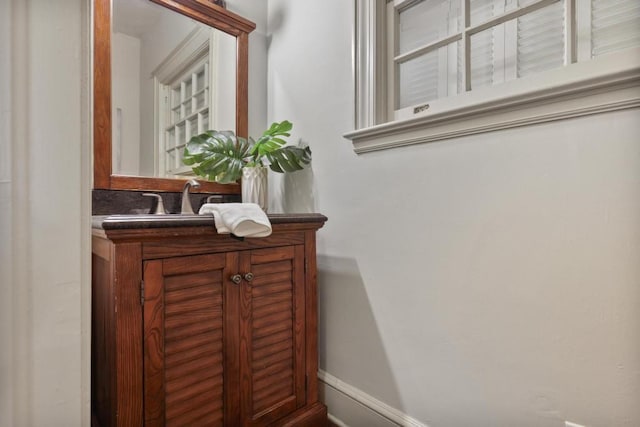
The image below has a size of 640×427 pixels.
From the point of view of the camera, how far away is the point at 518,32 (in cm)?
105

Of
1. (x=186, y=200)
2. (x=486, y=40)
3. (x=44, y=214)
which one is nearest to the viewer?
(x=44, y=214)

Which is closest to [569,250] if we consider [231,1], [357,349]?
[357,349]

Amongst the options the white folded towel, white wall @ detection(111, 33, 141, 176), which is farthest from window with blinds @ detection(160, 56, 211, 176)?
the white folded towel

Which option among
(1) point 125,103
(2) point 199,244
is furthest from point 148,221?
(1) point 125,103

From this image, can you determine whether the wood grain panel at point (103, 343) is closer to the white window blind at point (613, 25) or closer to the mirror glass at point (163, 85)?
the mirror glass at point (163, 85)

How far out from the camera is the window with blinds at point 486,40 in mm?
902

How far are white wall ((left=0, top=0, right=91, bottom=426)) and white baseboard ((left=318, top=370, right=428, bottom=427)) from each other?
1.04 metres

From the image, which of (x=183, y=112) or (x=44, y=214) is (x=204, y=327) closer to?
(x=44, y=214)

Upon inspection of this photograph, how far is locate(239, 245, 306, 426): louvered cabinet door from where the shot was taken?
110 cm

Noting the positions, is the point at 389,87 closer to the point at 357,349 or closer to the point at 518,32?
the point at 518,32

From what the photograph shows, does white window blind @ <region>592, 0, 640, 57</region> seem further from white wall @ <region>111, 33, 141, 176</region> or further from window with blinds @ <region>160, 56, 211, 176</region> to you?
white wall @ <region>111, 33, 141, 176</region>

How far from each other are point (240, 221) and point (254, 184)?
0.54 metres

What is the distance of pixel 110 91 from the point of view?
4.39 feet

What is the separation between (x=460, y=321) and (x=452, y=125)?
63cm
